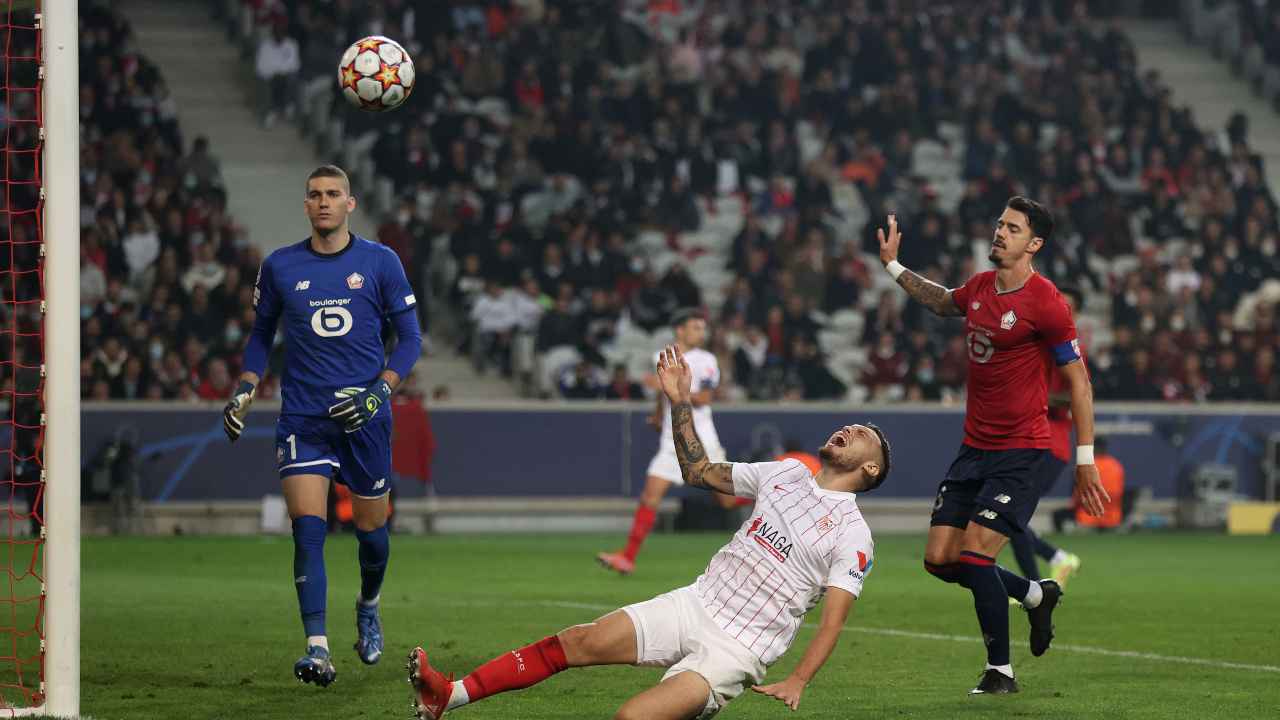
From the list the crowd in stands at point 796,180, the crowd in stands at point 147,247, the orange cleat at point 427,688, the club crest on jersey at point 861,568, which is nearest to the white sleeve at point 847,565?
the club crest on jersey at point 861,568

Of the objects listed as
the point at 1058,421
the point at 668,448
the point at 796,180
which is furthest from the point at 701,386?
the point at 796,180

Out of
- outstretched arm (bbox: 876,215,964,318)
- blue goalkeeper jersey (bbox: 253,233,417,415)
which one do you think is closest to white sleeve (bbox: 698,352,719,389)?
outstretched arm (bbox: 876,215,964,318)

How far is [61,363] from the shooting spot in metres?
7.89

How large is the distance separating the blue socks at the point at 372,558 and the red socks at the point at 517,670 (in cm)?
294

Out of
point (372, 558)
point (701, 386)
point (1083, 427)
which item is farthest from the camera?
point (701, 386)

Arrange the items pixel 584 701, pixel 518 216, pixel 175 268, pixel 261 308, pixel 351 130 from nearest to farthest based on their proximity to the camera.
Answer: pixel 584 701 < pixel 261 308 < pixel 175 268 < pixel 518 216 < pixel 351 130

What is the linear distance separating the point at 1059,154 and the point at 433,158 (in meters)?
10.3

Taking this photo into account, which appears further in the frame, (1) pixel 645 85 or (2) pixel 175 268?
(1) pixel 645 85

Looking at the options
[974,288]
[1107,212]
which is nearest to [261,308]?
[974,288]

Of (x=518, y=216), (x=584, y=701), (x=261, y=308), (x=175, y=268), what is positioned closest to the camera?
(x=584, y=701)

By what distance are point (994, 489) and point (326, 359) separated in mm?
3430

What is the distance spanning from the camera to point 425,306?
25.8 m

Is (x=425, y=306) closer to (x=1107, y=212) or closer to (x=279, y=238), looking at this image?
(x=279, y=238)

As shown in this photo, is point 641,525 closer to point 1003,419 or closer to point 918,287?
point 918,287
